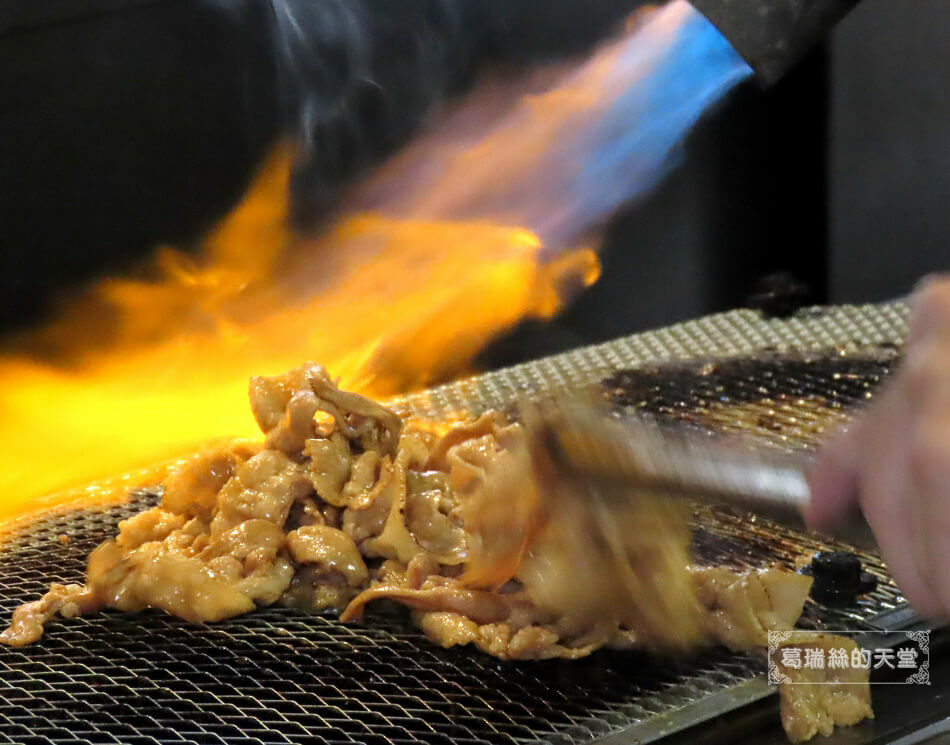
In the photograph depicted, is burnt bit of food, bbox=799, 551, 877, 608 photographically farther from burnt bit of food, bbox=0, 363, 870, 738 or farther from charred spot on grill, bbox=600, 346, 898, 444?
charred spot on grill, bbox=600, 346, 898, 444

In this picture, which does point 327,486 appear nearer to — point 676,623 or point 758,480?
point 676,623

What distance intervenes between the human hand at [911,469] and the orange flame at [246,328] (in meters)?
2.07

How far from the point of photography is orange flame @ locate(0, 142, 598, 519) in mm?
3260

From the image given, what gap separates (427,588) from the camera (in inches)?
84.0

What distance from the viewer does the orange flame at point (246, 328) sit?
10.7 ft

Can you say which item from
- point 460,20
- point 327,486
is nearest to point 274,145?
point 460,20

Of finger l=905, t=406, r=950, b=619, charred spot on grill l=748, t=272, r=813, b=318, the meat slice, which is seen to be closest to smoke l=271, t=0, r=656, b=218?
charred spot on grill l=748, t=272, r=813, b=318

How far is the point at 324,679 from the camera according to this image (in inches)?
76.4

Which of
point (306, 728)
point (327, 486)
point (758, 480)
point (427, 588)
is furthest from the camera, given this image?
point (327, 486)

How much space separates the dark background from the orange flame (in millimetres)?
124

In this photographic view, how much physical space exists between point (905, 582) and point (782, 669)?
684mm

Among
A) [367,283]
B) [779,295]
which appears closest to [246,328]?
[367,283]

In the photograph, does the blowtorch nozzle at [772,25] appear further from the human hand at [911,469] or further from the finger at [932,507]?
the finger at [932,507]

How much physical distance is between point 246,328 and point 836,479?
259cm
